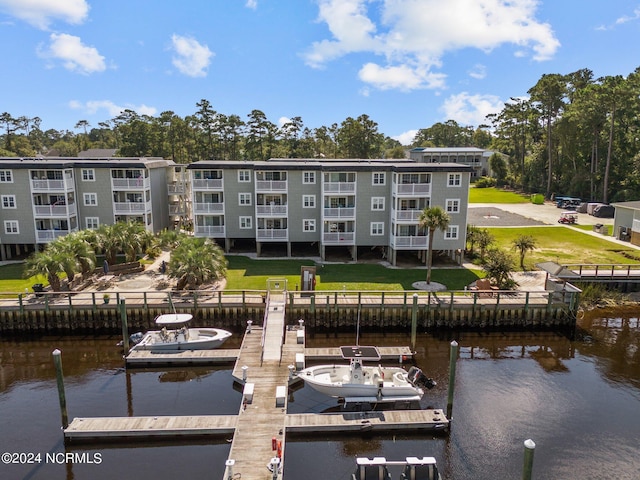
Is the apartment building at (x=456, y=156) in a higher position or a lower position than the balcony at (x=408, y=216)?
higher

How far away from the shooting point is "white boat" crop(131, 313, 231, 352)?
94.0 ft

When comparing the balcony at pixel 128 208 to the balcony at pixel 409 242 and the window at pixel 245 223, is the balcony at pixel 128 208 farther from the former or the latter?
the balcony at pixel 409 242

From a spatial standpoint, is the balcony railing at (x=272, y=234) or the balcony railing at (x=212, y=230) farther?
the balcony railing at (x=212, y=230)

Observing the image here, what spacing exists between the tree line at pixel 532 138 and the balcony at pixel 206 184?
151 ft

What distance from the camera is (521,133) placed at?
353 feet

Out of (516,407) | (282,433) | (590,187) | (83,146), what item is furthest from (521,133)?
(83,146)

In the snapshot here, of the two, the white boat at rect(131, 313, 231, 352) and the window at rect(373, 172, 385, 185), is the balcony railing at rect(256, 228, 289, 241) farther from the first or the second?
the white boat at rect(131, 313, 231, 352)

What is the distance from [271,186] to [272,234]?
188 inches

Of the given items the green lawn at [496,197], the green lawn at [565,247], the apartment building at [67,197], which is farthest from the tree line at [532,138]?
the apartment building at [67,197]

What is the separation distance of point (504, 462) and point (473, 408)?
400 centimetres

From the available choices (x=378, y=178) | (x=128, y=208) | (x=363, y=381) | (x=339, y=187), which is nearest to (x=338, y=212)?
(x=339, y=187)

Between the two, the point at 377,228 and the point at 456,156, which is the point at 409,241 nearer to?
the point at 377,228

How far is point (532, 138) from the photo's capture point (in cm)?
11025

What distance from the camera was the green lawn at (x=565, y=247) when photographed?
1806 inches
